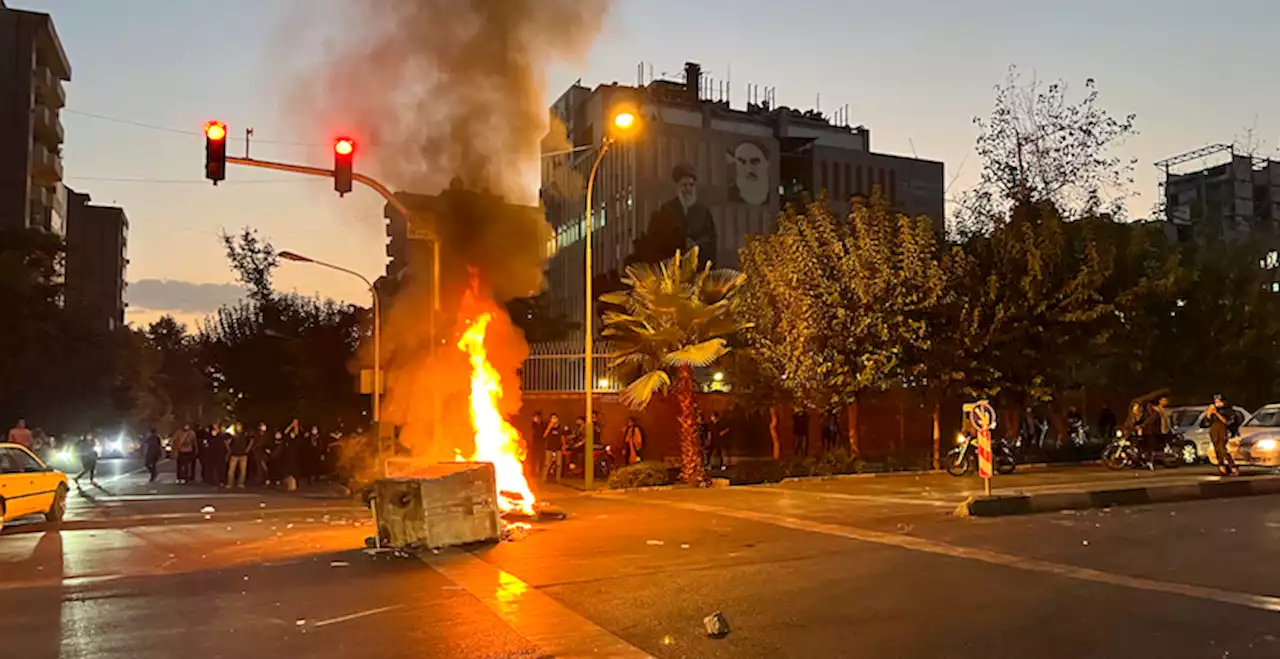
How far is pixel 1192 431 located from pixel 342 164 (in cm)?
2176

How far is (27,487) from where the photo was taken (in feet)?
51.0

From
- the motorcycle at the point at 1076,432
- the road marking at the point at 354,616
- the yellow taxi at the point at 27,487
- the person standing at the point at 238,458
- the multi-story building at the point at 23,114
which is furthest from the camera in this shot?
the multi-story building at the point at 23,114

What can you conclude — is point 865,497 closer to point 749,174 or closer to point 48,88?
point 749,174

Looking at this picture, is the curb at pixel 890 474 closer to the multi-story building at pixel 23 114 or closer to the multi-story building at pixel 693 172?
the multi-story building at pixel 693 172

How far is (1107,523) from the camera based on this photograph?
43.6 ft

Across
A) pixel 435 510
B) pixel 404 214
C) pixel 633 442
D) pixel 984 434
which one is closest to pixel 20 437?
pixel 404 214

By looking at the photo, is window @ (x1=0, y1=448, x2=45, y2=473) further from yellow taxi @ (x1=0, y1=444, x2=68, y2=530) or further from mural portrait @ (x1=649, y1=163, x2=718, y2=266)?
mural portrait @ (x1=649, y1=163, x2=718, y2=266)

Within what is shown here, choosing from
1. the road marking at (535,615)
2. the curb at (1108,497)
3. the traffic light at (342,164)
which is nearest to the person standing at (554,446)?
the traffic light at (342,164)

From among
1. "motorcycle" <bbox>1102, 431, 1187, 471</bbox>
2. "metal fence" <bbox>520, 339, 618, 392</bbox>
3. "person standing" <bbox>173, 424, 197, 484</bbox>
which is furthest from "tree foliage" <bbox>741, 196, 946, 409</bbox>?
"person standing" <bbox>173, 424, 197, 484</bbox>

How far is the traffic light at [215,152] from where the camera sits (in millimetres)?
14945

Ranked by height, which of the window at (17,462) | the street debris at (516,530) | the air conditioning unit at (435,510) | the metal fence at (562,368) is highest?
the metal fence at (562,368)

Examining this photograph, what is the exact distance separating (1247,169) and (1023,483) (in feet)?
208

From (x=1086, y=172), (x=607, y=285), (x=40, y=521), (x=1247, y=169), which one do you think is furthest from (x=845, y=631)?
(x=1247, y=169)

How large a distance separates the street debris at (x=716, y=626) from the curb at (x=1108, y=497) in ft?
26.0
